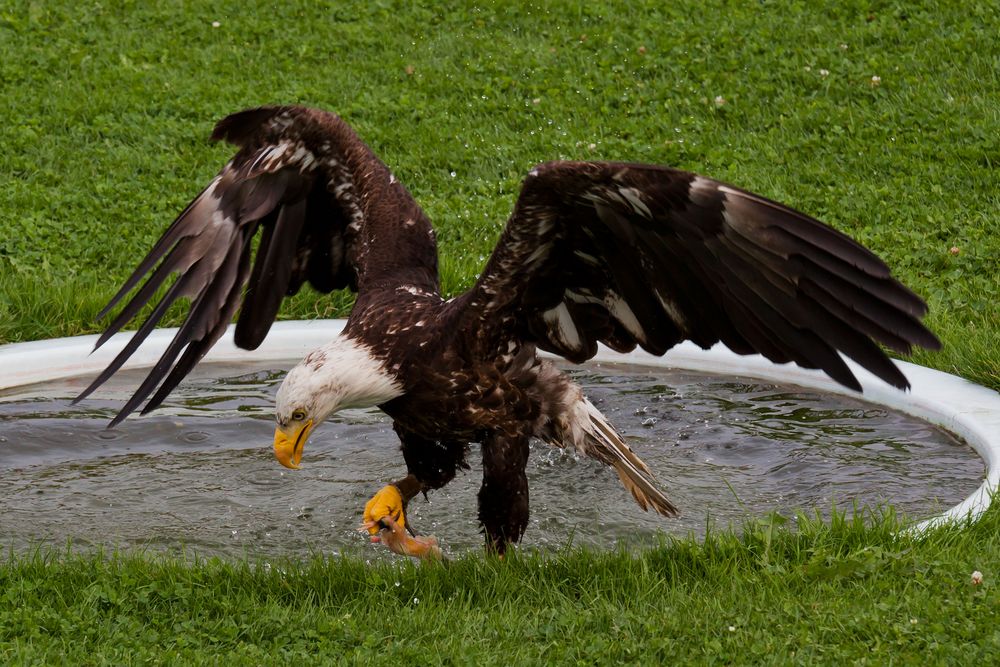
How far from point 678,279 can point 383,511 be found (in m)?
1.34

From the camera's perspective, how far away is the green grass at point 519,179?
155 inches

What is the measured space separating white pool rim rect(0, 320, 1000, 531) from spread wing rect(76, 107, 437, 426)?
1073 mm

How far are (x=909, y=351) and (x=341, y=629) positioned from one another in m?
1.76

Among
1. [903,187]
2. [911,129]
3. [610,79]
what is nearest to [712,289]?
[903,187]

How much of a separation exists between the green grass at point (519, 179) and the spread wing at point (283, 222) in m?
1.07

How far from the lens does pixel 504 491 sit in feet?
16.1

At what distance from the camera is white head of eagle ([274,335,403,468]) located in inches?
175

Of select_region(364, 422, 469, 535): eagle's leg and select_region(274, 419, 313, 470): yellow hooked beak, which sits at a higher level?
select_region(274, 419, 313, 470): yellow hooked beak

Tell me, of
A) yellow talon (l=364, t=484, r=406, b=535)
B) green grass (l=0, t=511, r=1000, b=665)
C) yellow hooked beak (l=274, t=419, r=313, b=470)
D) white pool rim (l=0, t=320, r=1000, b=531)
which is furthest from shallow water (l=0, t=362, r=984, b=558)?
yellow hooked beak (l=274, t=419, r=313, b=470)

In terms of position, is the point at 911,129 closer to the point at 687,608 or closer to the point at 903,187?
the point at 903,187

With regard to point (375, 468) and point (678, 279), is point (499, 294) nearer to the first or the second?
point (678, 279)

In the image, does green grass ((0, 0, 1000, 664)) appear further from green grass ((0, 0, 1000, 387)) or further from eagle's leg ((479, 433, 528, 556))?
eagle's leg ((479, 433, 528, 556))

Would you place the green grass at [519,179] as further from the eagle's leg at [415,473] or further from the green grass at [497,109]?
the eagle's leg at [415,473]

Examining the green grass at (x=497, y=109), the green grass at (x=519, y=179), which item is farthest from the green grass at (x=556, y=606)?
the green grass at (x=497, y=109)
